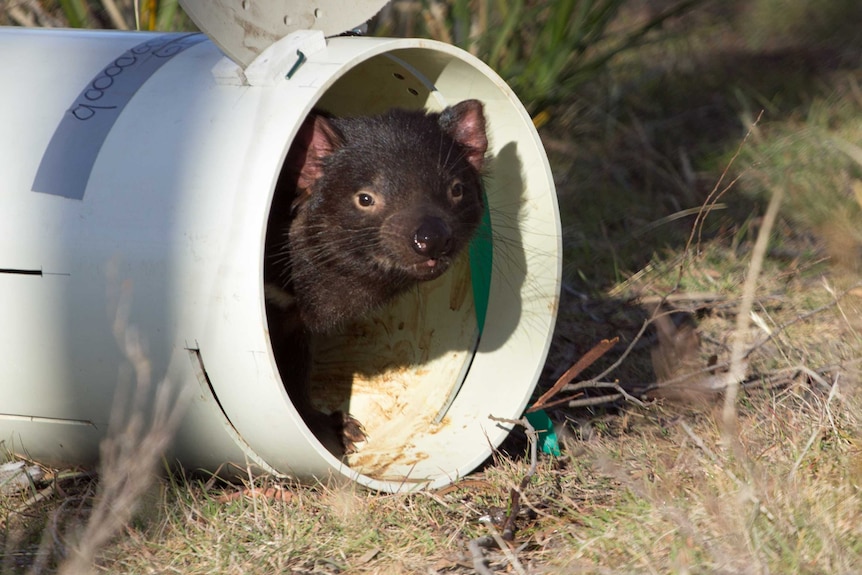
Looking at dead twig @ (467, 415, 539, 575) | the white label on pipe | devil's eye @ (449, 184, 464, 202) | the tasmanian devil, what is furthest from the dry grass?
the white label on pipe

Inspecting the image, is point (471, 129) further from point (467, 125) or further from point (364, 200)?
point (364, 200)

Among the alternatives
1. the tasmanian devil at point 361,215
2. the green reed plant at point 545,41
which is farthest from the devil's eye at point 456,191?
the green reed plant at point 545,41

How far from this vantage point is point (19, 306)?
10.3 feet

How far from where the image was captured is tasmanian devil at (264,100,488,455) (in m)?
3.55

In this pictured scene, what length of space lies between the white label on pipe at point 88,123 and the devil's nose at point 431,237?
962mm

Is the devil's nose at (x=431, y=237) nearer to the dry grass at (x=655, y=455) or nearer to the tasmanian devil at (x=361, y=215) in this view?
the tasmanian devil at (x=361, y=215)

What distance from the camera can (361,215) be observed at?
360 centimetres

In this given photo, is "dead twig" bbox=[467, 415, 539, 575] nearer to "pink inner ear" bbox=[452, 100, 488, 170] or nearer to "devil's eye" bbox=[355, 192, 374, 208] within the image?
"devil's eye" bbox=[355, 192, 374, 208]

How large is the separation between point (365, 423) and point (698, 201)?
9.12 ft

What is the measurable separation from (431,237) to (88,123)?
1094 mm

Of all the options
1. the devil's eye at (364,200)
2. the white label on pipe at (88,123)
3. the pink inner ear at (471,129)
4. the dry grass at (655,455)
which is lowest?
the dry grass at (655,455)

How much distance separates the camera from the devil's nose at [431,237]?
3406 millimetres

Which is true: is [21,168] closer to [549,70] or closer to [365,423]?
[365,423]

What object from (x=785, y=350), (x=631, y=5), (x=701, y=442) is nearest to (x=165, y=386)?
(x=701, y=442)
